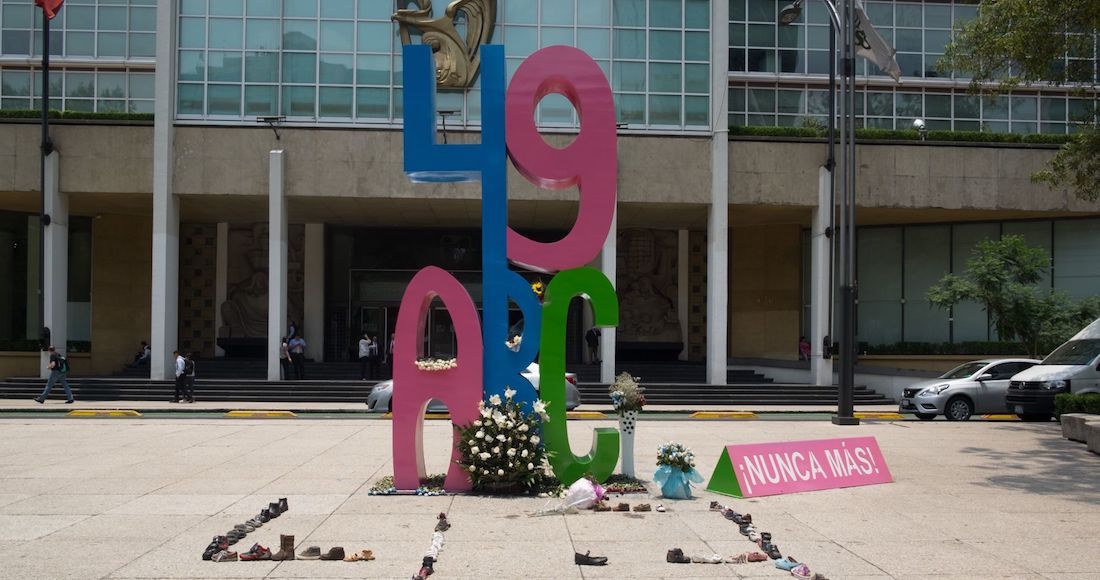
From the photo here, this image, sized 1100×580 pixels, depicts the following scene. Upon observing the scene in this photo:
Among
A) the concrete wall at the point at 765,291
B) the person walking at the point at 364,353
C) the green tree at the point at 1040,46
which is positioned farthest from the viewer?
the concrete wall at the point at 765,291

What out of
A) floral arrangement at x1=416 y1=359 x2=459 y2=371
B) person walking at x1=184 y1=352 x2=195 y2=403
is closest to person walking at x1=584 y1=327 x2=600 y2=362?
person walking at x1=184 y1=352 x2=195 y2=403

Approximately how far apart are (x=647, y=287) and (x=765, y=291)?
4559 millimetres

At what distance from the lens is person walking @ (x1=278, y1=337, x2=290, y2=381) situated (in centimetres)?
3014

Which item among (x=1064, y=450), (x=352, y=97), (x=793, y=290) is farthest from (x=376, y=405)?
(x=793, y=290)

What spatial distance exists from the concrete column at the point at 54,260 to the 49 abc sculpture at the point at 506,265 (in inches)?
847

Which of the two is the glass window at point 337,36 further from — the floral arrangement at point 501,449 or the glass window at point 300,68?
the floral arrangement at point 501,449

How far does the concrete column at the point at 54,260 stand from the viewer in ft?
96.1

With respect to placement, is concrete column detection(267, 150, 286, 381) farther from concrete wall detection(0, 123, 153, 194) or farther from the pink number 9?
the pink number 9

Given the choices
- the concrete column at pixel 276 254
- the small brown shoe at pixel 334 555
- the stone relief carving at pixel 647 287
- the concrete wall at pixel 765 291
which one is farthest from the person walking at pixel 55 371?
the concrete wall at pixel 765 291

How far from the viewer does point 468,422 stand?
11.9m

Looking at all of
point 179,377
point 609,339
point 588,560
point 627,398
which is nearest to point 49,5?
point 179,377

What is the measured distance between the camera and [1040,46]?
666 inches

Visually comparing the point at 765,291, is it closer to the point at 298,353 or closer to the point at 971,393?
the point at 971,393

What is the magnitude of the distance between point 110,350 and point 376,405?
16147 millimetres
